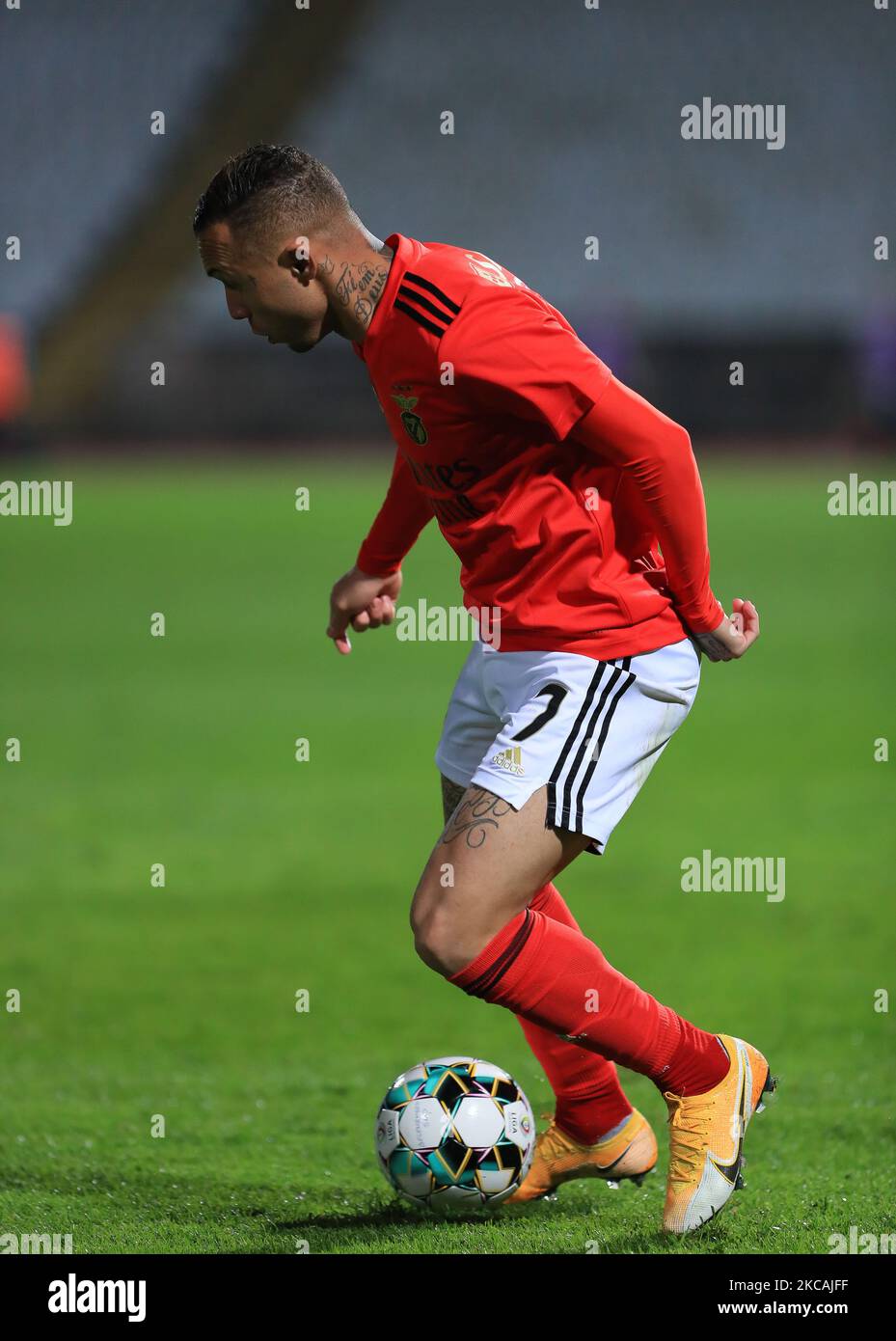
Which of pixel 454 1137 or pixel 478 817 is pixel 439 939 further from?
pixel 454 1137

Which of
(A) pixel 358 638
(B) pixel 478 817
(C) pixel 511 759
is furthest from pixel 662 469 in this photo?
(A) pixel 358 638

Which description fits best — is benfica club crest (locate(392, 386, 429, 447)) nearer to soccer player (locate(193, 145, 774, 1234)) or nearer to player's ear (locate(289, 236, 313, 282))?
soccer player (locate(193, 145, 774, 1234))

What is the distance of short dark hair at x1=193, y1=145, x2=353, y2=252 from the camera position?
3.09 metres

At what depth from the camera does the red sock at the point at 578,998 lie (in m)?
3.17

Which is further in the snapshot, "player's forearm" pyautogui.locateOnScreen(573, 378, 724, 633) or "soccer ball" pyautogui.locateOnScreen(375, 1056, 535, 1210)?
"soccer ball" pyautogui.locateOnScreen(375, 1056, 535, 1210)

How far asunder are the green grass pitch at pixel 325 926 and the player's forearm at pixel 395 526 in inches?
53.3

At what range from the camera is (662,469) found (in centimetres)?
313

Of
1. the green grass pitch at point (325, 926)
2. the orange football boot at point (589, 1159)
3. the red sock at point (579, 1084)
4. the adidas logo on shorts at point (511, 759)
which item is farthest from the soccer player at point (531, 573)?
the green grass pitch at point (325, 926)

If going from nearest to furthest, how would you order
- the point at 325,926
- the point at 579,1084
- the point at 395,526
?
the point at 579,1084
the point at 395,526
the point at 325,926

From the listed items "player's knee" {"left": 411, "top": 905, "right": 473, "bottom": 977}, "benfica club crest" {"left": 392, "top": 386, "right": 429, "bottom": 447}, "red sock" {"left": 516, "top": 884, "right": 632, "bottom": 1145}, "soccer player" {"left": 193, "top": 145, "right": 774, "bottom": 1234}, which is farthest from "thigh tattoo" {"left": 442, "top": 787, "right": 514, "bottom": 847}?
"benfica club crest" {"left": 392, "top": 386, "right": 429, "bottom": 447}

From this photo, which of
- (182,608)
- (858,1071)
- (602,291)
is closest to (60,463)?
(602,291)

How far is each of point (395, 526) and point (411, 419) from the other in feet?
1.90

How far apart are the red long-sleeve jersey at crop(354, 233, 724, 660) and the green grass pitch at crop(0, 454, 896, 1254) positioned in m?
1.19

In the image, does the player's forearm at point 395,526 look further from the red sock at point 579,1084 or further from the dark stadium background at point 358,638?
the dark stadium background at point 358,638
